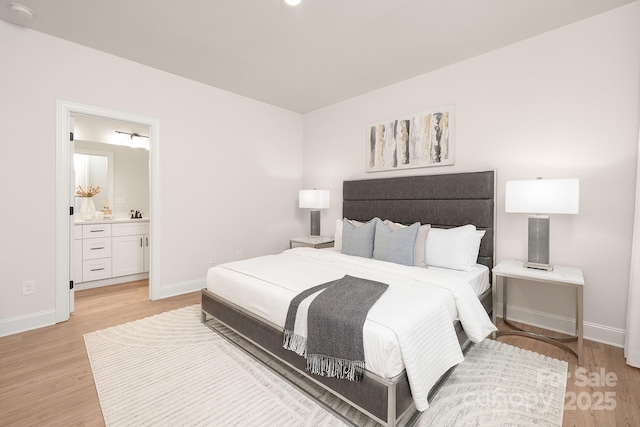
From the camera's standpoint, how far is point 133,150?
16.4 feet

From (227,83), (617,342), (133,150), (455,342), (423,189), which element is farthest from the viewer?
(133,150)

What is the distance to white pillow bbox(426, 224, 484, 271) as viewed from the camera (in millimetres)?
2656

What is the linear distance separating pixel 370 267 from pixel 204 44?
2.68 meters

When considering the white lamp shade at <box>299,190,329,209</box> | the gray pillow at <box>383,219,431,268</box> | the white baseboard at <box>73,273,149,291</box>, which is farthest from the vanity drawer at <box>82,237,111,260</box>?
the gray pillow at <box>383,219,431,268</box>

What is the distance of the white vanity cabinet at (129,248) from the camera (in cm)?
424

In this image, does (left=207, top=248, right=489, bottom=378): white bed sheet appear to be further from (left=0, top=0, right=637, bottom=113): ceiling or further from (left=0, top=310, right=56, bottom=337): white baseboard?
(left=0, top=0, right=637, bottom=113): ceiling

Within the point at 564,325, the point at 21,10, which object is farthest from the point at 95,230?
the point at 564,325

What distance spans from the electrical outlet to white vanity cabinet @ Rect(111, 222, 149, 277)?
1.48m

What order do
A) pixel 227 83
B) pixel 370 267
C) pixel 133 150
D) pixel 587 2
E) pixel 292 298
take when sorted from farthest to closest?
1. pixel 133 150
2. pixel 227 83
3. pixel 370 267
4. pixel 587 2
5. pixel 292 298

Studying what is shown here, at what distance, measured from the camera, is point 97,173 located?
15.6 ft

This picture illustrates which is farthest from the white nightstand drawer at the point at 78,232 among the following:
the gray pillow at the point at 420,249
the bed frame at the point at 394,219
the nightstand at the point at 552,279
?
the nightstand at the point at 552,279

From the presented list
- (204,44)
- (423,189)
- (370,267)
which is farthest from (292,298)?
(204,44)

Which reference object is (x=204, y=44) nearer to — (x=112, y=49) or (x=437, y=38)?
(x=112, y=49)

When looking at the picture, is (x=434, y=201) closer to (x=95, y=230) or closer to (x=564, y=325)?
(x=564, y=325)
